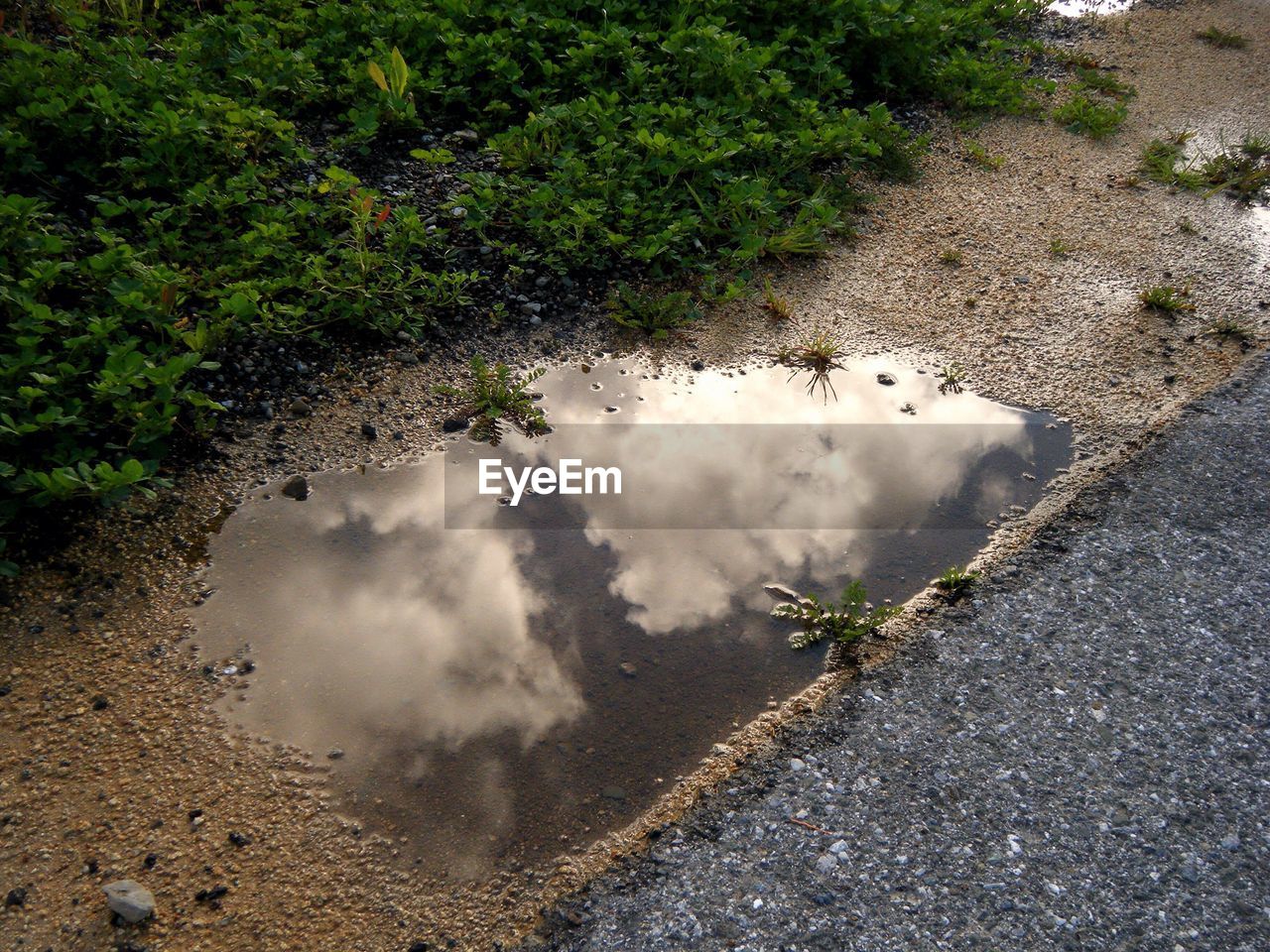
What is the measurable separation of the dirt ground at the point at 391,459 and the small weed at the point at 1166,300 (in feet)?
0.28

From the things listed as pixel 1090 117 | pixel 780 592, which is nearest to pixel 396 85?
pixel 780 592

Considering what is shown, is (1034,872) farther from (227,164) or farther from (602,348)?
(227,164)

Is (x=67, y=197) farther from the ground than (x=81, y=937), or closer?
farther from the ground

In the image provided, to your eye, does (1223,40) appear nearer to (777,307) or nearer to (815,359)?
(777,307)

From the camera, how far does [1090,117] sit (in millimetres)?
6301

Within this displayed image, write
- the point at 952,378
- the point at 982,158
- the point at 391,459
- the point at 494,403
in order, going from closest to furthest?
the point at 391,459
the point at 494,403
the point at 952,378
the point at 982,158

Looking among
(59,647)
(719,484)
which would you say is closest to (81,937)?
(59,647)

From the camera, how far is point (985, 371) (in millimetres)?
4418

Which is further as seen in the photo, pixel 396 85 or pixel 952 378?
pixel 396 85

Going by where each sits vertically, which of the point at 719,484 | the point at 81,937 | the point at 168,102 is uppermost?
the point at 168,102

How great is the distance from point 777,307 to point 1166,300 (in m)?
2.02

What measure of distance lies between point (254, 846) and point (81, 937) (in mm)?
437

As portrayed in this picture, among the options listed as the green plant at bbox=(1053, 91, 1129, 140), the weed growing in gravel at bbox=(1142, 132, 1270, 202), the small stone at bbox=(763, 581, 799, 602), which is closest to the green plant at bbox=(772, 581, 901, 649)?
the small stone at bbox=(763, 581, 799, 602)

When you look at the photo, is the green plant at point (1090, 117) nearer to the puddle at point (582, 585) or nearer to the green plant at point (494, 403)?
the puddle at point (582, 585)
